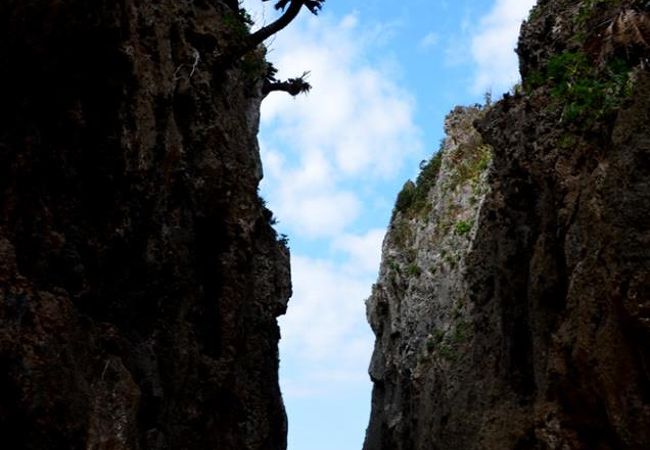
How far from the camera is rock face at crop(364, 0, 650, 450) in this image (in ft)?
44.9

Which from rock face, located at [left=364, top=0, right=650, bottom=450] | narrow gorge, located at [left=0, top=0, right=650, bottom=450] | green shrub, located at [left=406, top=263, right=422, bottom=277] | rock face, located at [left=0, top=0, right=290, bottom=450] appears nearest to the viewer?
Result: rock face, located at [left=0, top=0, right=290, bottom=450]

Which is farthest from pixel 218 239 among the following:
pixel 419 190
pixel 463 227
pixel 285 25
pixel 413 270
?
Result: pixel 419 190

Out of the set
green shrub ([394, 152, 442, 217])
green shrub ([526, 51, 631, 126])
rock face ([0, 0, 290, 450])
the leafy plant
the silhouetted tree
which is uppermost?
green shrub ([394, 152, 442, 217])

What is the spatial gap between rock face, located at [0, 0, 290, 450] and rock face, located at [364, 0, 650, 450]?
6.28 m

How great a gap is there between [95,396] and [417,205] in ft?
109

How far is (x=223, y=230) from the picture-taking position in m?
20.2

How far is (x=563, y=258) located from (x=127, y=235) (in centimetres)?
848

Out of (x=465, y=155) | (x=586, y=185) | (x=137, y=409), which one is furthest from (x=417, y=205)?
(x=137, y=409)

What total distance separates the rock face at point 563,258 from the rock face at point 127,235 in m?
6.28

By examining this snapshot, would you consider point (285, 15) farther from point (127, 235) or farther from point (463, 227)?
point (463, 227)

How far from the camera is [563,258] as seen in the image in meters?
17.0

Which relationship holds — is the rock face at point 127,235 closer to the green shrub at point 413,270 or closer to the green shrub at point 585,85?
the green shrub at point 585,85

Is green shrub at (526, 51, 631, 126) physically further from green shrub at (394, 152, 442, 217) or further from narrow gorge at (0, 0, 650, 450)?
green shrub at (394, 152, 442, 217)

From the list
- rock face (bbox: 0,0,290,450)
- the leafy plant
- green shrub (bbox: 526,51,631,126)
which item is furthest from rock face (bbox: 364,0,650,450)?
rock face (bbox: 0,0,290,450)
